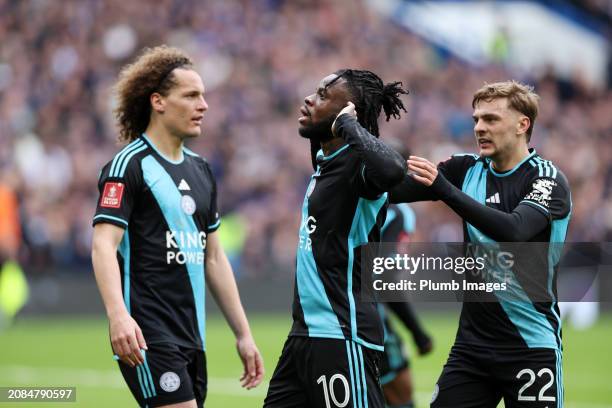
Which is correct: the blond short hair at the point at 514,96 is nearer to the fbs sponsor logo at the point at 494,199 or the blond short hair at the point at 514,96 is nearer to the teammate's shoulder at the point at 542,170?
the teammate's shoulder at the point at 542,170

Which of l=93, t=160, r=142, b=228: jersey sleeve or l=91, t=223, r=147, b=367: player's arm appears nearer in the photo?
l=91, t=223, r=147, b=367: player's arm

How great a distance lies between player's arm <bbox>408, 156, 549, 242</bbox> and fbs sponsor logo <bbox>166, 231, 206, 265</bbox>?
4.42ft

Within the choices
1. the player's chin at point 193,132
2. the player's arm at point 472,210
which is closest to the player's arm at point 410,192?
the player's arm at point 472,210

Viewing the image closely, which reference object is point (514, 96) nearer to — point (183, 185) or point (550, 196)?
point (550, 196)

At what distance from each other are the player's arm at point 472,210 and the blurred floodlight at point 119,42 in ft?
52.4

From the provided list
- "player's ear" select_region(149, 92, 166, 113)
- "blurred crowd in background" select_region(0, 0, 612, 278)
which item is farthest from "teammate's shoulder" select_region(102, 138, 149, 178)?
"blurred crowd in background" select_region(0, 0, 612, 278)

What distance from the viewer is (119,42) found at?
20953mm

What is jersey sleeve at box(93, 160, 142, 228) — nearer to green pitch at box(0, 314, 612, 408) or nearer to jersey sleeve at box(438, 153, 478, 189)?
jersey sleeve at box(438, 153, 478, 189)

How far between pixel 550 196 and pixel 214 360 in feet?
29.2

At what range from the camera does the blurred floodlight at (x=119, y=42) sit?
821 inches

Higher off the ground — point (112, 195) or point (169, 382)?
point (112, 195)

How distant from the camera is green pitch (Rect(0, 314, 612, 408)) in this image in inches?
450

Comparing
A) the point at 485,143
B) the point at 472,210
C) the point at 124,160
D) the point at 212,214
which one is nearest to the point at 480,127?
the point at 485,143

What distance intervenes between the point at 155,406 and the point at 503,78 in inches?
774
